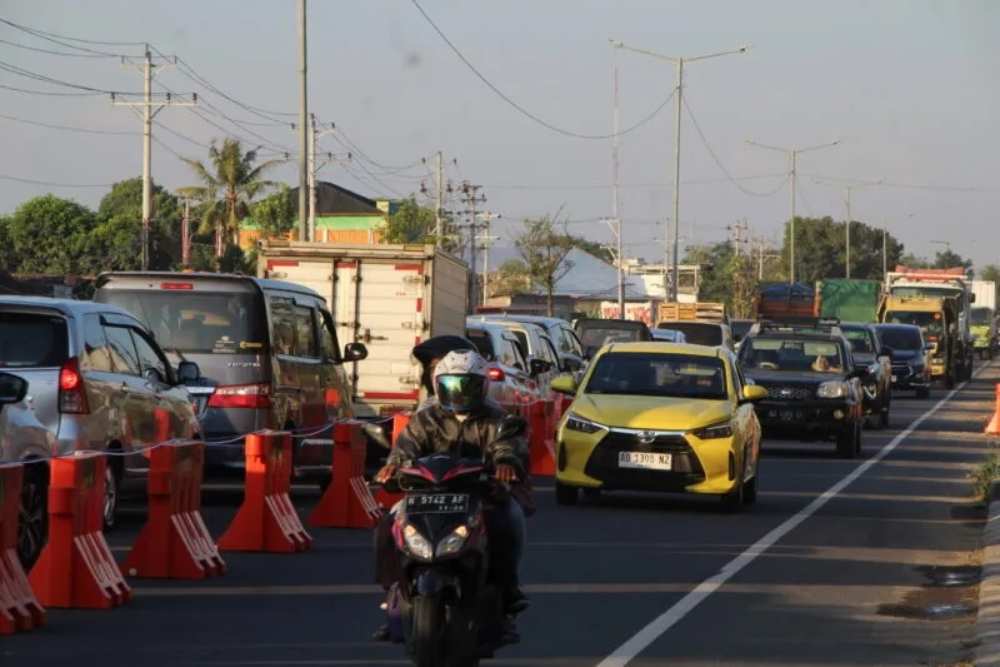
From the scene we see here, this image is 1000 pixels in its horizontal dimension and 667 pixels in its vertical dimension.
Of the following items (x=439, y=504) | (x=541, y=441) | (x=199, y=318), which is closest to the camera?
(x=439, y=504)

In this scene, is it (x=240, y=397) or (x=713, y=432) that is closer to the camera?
A: (x=240, y=397)

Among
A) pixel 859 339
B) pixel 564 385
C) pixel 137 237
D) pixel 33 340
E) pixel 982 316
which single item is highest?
pixel 137 237

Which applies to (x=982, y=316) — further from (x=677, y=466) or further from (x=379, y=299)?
(x=677, y=466)

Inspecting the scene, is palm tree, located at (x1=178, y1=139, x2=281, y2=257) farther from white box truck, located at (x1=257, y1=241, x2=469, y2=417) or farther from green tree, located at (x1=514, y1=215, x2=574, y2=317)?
white box truck, located at (x1=257, y1=241, x2=469, y2=417)

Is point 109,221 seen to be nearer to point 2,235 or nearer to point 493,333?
point 2,235

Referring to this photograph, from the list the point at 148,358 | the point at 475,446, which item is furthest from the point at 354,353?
the point at 475,446

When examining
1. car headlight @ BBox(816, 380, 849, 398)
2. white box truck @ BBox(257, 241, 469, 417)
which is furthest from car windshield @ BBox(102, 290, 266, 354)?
car headlight @ BBox(816, 380, 849, 398)

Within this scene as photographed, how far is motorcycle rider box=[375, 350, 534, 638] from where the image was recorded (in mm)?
8633

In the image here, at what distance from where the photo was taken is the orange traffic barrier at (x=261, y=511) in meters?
14.6

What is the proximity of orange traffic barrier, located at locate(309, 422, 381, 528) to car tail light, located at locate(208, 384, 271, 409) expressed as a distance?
1.41 m

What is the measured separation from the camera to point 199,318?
18.5 m

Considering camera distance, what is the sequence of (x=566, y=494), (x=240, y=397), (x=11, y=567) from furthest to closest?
(x=566, y=494)
(x=240, y=397)
(x=11, y=567)

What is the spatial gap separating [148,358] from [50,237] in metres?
73.6

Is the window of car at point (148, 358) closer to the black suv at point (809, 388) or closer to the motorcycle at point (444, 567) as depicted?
the motorcycle at point (444, 567)
